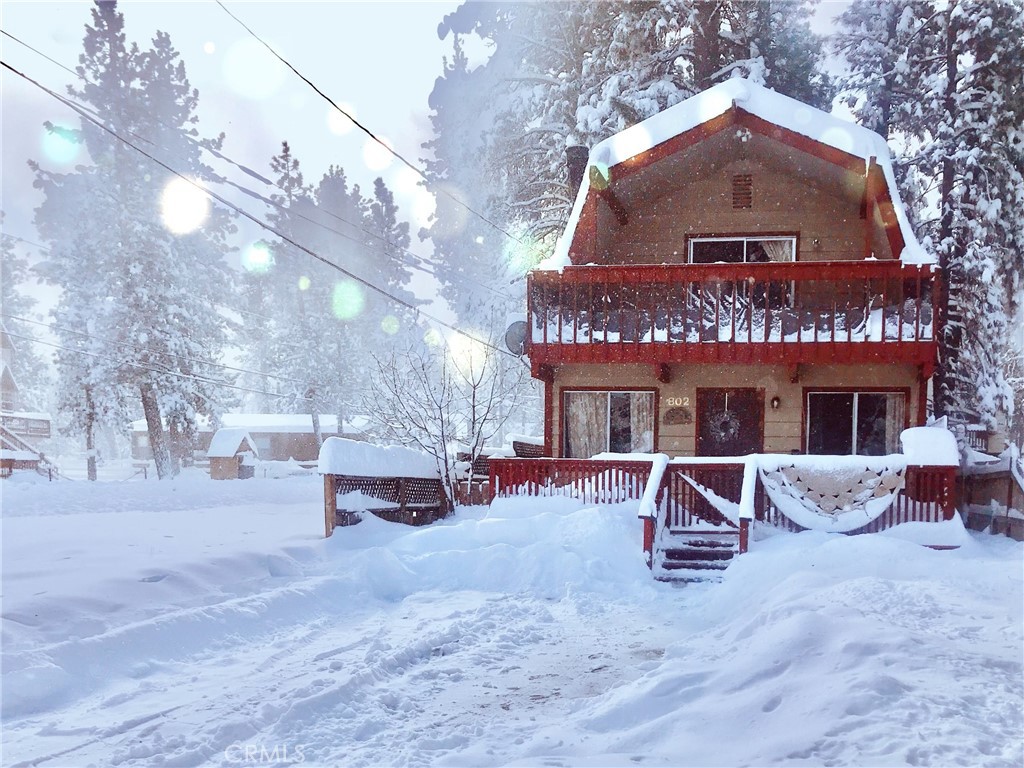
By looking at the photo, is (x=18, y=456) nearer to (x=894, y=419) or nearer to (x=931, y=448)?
(x=894, y=419)

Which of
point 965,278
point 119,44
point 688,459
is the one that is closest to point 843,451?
point 688,459

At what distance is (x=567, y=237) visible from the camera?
49.9ft

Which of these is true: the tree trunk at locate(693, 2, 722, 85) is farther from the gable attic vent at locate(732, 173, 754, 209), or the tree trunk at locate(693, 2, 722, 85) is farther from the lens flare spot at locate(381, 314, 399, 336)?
the lens flare spot at locate(381, 314, 399, 336)

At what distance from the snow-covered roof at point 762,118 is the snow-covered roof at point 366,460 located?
532 cm

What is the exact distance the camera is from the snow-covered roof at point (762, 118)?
13.8 meters

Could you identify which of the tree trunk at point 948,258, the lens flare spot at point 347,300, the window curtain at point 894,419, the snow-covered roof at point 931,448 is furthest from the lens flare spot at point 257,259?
the snow-covered roof at point 931,448

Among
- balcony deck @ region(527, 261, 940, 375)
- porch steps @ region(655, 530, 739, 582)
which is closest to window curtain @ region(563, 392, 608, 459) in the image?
balcony deck @ region(527, 261, 940, 375)

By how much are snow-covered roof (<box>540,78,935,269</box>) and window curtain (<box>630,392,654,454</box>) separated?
11.9 feet

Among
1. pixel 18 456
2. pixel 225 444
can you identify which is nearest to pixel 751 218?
pixel 225 444

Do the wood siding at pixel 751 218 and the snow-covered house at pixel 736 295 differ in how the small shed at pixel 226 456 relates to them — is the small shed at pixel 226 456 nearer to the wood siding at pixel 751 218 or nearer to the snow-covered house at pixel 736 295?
the snow-covered house at pixel 736 295

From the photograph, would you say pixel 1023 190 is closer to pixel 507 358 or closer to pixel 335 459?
pixel 335 459

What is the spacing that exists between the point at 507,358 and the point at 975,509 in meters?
22.0

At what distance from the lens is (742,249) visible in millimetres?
16000

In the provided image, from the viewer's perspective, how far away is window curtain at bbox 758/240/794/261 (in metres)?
15.7
